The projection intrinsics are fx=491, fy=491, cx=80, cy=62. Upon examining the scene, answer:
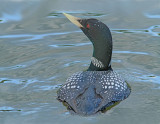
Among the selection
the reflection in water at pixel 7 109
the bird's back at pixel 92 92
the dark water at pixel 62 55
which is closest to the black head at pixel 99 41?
the bird's back at pixel 92 92

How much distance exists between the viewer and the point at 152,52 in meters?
7.38

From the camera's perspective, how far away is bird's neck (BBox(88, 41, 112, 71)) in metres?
6.21

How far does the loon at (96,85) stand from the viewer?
5551 mm

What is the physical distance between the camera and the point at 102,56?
6301 millimetres

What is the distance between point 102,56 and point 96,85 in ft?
2.13

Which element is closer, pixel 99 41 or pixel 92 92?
pixel 92 92

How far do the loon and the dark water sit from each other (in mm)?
108

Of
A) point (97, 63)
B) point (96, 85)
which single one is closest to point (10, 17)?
point (97, 63)

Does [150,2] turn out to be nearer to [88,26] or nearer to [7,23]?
[7,23]

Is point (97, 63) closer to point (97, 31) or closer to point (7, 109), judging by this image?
point (97, 31)

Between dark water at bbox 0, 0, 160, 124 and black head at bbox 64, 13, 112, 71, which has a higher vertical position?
black head at bbox 64, 13, 112, 71

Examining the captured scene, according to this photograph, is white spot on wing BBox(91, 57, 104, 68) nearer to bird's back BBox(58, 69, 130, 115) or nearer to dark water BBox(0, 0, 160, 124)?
bird's back BBox(58, 69, 130, 115)

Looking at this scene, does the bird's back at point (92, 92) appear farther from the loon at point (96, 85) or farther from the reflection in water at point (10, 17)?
the reflection in water at point (10, 17)

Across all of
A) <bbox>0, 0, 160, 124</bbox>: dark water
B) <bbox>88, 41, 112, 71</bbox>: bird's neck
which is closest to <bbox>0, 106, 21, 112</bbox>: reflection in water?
<bbox>0, 0, 160, 124</bbox>: dark water
